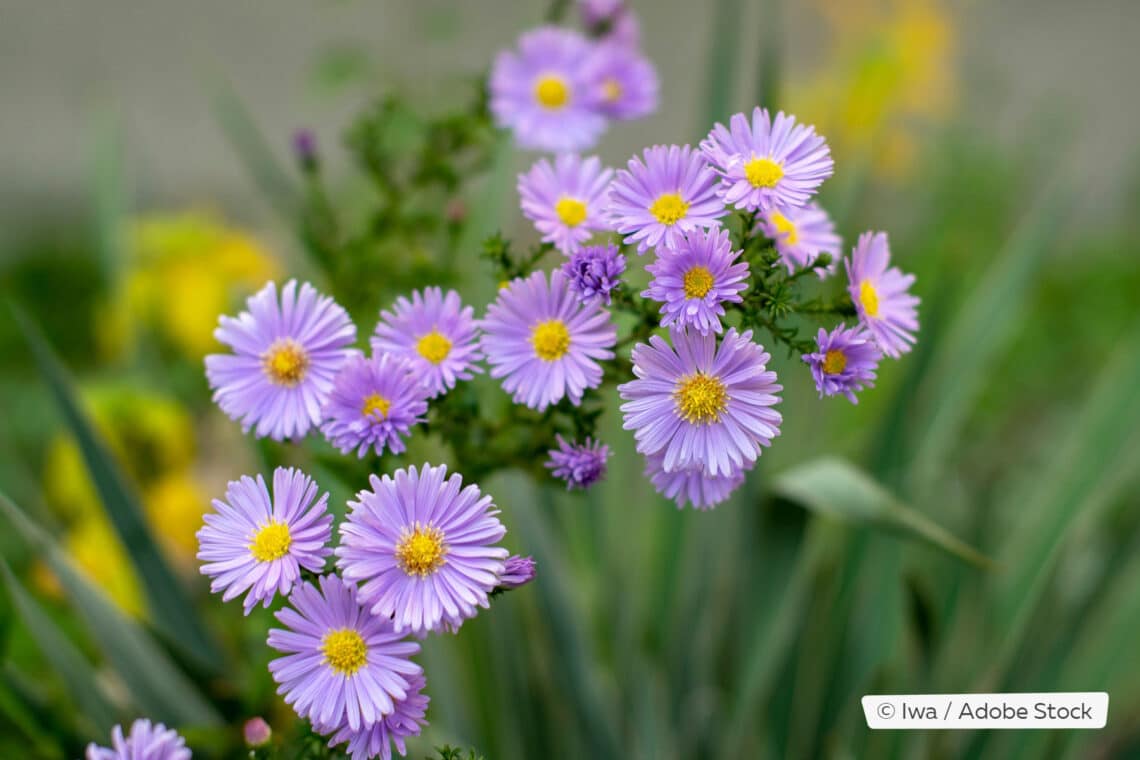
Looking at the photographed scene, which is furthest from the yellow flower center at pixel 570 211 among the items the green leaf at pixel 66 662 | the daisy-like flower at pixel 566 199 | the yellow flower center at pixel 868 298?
the green leaf at pixel 66 662


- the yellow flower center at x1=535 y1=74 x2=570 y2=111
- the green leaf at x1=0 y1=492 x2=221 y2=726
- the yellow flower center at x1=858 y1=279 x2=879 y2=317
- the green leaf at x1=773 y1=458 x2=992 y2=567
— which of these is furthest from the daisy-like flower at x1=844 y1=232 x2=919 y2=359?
the green leaf at x1=0 y1=492 x2=221 y2=726

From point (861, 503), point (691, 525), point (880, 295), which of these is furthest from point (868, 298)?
point (691, 525)

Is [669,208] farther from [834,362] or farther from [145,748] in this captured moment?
[145,748]

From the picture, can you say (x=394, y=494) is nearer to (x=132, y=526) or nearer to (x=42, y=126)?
(x=132, y=526)

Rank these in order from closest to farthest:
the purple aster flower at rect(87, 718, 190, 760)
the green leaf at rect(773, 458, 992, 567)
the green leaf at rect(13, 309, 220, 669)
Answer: the purple aster flower at rect(87, 718, 190, 760)
the green leaf at rect(773, 458, 992, 567)
the green leaf at rect(13, 309, 220, 669)

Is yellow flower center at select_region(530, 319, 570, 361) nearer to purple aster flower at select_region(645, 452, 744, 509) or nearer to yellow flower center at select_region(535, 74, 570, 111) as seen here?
purple aster flower at select_region(645, 452, 744, 509)

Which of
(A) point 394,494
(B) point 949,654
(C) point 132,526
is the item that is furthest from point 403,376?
(B) point 949,654
